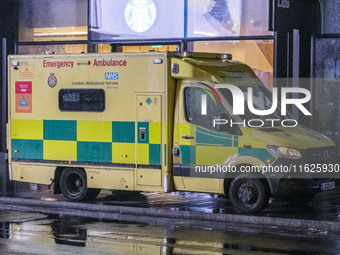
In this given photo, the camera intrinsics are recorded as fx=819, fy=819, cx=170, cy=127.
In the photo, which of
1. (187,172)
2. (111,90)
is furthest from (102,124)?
(187,172)

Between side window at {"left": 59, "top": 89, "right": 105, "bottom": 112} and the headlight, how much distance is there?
3.44m

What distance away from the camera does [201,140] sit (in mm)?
14195

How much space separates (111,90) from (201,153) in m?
2.17

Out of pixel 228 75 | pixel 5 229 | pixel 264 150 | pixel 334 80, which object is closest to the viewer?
pixel 5 229

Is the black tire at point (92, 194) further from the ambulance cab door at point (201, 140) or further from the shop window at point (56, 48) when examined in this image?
the shop window at point (56, 48)

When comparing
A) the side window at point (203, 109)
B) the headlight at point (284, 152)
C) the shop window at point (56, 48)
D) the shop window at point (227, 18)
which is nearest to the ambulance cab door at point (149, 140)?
the side window at point (203, 109)

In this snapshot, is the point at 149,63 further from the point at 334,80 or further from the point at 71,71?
the point at 334,80

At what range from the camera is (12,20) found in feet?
76.5

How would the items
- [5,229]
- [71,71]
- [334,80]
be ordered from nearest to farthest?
[5,229] < [71,71] < [334,80]

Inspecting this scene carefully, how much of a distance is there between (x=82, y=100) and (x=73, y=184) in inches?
66.7

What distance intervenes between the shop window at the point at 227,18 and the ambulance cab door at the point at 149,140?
6102mm

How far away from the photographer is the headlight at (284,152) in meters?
13.5

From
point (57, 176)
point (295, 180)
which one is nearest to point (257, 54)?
point (57, 176)

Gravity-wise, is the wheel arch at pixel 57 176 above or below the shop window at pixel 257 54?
below
